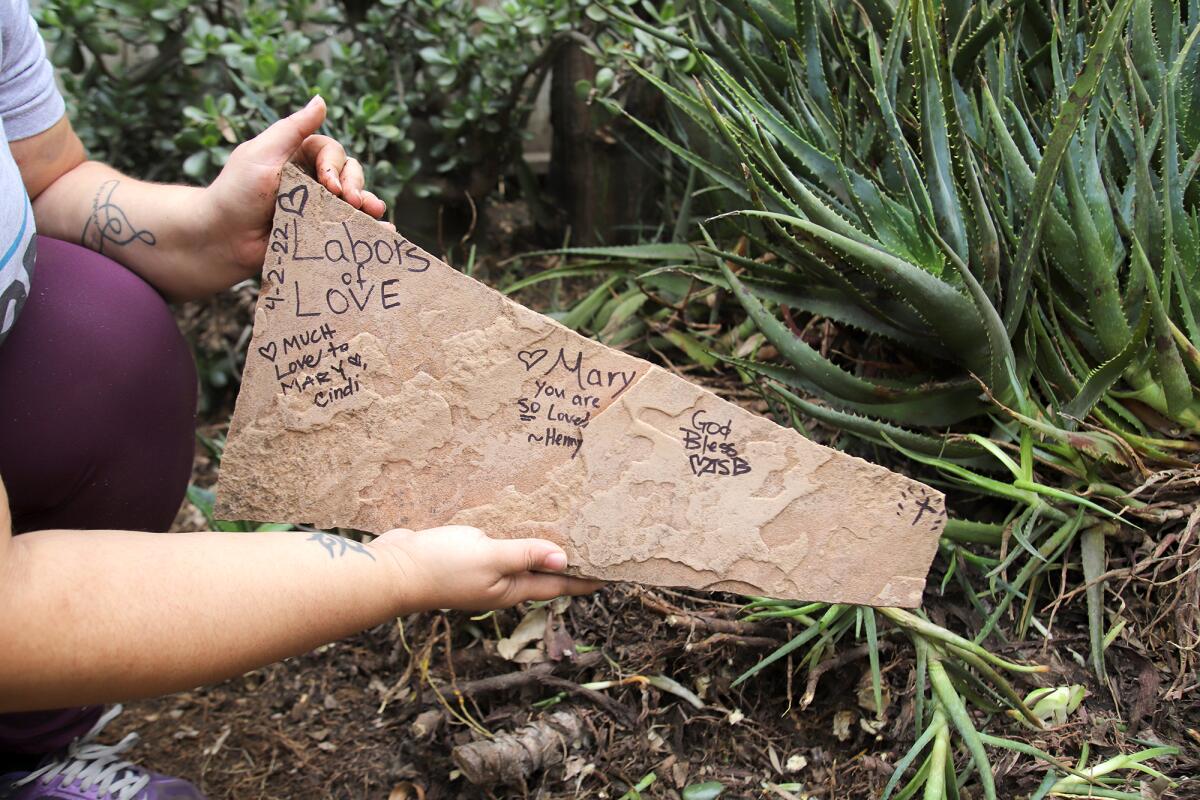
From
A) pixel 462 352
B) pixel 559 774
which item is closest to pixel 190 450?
pixel 462 352

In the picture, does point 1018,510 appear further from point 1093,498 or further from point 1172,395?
point 1172,395

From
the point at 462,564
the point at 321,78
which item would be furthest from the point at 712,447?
the point at 321,78

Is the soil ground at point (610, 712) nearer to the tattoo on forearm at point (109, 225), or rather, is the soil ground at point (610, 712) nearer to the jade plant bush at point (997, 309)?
the jade plant bush at point (997, 309)

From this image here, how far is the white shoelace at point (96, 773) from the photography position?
1.31 metres

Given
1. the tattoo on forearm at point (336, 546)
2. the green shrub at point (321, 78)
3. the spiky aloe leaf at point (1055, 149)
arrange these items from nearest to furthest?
the tattoo on forearm at point (336, 546), the spiky aloe leaf at point (1055, 149), the green shrub at point (321, 78)

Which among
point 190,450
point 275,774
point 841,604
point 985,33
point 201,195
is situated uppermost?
point 985,33

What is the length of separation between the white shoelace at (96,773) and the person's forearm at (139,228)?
24.2 inches

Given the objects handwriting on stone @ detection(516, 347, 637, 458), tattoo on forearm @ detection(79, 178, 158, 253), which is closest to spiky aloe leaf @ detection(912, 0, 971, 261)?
handwriting on stone @ detection(516, 347, 637, 458)

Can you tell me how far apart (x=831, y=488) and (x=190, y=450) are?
2.79 ft

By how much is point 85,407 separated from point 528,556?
545 mm

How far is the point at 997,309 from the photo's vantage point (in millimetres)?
1531

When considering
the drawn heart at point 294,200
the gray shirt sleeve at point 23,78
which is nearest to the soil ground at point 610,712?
the drawn heart at point 294,200

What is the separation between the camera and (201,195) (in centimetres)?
132

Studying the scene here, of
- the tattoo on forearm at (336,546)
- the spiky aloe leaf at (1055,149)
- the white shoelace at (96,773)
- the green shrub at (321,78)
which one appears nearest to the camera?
the tattoo on forearm at (336,546)
